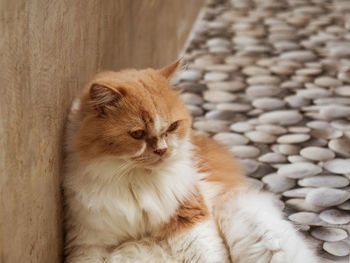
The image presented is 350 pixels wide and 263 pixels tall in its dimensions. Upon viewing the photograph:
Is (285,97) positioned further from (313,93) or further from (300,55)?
(300,55)

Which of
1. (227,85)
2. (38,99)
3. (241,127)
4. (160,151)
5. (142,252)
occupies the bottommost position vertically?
(142,252)

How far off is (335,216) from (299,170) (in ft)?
1.14

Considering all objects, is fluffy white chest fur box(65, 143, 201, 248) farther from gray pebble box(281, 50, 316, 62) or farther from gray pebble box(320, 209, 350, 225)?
gray pebble box(281, 50, 316, 62)

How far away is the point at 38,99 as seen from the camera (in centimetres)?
125

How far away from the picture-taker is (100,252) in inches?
57.3

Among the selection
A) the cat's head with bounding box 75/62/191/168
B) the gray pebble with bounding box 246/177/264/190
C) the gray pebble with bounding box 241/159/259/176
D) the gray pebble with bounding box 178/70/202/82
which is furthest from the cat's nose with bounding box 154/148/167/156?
the gray pebble with bounding box 178/70/202/82

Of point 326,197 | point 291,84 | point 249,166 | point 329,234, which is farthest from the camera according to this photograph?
point 291,84

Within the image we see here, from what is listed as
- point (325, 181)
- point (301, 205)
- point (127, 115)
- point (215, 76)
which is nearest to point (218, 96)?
point (215, 76)

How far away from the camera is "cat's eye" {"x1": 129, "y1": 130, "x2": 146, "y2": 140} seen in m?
1.35

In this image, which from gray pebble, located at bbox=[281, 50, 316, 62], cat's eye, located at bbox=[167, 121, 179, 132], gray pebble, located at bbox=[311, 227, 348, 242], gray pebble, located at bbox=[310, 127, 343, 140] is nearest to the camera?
cat's eye, located at bbox=[167, 121, 179, 132]

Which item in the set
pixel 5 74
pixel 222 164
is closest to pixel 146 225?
pixel 222 164

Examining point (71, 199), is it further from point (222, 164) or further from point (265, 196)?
point (265, 196)

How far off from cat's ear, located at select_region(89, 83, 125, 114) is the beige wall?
13 cm

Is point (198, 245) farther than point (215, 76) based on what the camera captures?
No
